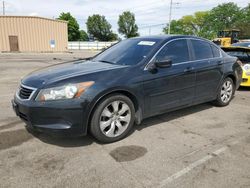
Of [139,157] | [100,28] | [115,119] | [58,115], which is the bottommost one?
[139,157]

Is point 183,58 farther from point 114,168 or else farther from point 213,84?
point 114,168

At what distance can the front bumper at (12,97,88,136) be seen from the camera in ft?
9.94

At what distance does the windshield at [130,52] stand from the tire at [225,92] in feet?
7.22

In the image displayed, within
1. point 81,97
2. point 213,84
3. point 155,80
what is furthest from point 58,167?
point 213,84

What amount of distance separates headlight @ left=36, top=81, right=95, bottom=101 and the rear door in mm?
2496

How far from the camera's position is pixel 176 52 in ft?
13.9

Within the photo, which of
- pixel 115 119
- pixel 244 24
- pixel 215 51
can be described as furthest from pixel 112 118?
pixel 244 24

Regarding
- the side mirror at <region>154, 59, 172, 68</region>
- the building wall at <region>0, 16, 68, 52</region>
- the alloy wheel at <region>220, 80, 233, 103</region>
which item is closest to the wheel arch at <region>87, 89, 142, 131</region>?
the side mirror at <region>154, 59, 172, 68</region>

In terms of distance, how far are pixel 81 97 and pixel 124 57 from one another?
1308mm

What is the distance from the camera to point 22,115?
3271mm

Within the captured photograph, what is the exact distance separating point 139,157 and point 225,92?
131 inches

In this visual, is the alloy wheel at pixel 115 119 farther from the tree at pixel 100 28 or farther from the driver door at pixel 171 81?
the tree at pixel 100 28

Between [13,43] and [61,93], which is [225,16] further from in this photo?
[61,93]

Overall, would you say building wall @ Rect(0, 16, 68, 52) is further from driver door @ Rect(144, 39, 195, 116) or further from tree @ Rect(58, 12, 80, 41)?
driver door @ Rect(144, 39, 195, 116)
